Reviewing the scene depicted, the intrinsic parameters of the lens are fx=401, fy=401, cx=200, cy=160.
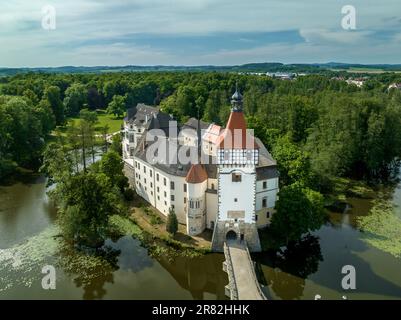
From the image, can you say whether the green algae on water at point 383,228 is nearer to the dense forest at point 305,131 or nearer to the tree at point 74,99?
the dense forest at point 305,131

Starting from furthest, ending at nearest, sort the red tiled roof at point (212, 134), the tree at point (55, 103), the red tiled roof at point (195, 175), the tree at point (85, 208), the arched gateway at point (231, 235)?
the tree at point (55, 103) → the red tiled roof at point (212, 134) → the red tiled roof at point (195, 175) → the arched gateway at point (231, 235) → the tree at point (85, 208)

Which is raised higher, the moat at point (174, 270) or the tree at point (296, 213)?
the tree at point (296, 213)

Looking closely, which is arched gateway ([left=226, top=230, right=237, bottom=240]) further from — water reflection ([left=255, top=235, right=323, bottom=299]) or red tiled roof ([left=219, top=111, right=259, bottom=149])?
red tiled roof ([left=219, top=111, right=259, bottom=149])

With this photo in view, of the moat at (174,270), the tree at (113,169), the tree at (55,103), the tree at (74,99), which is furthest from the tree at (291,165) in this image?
the tree at (74,99)

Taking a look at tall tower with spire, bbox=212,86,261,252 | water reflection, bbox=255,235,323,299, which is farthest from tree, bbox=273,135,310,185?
tall tower with spire, bbox=212,86,261,252

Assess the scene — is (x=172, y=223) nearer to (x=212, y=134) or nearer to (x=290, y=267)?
Answer: (x=290, y=267)

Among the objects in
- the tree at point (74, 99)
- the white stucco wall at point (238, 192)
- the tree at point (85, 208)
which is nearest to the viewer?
the white stucco wall at point (238, 192)

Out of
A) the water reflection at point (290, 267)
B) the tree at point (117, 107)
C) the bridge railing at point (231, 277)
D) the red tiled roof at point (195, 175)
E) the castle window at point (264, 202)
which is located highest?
the tree at point (117, 107)

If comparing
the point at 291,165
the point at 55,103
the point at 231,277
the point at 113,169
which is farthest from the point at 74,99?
the point at 231,277
